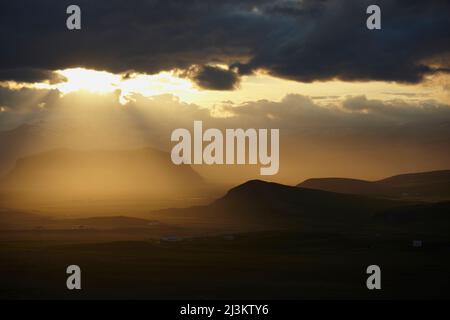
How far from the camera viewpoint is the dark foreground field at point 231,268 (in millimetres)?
78688

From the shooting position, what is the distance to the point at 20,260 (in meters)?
111

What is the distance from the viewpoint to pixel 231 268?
101 meters

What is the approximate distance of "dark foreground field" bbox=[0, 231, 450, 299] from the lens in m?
78.7

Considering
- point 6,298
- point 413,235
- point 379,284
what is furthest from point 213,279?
point 413,235

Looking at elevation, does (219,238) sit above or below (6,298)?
above

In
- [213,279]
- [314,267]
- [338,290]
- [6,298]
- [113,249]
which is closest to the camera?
[6,298]

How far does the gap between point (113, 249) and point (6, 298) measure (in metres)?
55.2

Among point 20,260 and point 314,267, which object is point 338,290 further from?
point 20,260
